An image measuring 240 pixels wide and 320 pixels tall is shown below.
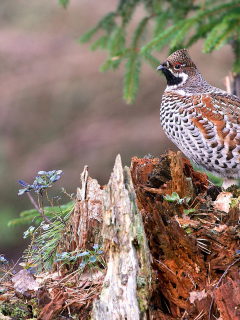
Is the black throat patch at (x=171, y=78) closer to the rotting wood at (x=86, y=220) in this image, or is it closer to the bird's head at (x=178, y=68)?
the bird's head at (x=178, y=68)

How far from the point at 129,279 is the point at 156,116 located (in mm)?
10304

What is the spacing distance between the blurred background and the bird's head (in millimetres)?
5645

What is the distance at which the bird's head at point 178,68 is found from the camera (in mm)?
A: 3490

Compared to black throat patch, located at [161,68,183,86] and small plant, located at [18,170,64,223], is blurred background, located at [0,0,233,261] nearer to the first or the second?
black throat patch, located at [161,68,183,86]

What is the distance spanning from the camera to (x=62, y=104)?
1202 centimetres

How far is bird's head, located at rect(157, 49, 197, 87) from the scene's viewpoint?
137 inches

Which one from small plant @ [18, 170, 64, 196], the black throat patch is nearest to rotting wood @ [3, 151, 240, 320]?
small plant @ [18, 170, 64, 196]

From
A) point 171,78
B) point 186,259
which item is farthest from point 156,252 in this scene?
point 171,78

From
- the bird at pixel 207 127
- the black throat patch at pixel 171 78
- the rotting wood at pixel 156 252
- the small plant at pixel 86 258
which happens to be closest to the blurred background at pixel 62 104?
the black throat patch at pixel 171 78

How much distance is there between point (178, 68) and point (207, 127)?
82cm

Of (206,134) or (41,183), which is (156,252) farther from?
(206,134)

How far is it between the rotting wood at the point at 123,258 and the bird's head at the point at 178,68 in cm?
190

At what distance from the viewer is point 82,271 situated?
2.17 metres

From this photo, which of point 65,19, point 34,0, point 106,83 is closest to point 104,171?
point 106,83
